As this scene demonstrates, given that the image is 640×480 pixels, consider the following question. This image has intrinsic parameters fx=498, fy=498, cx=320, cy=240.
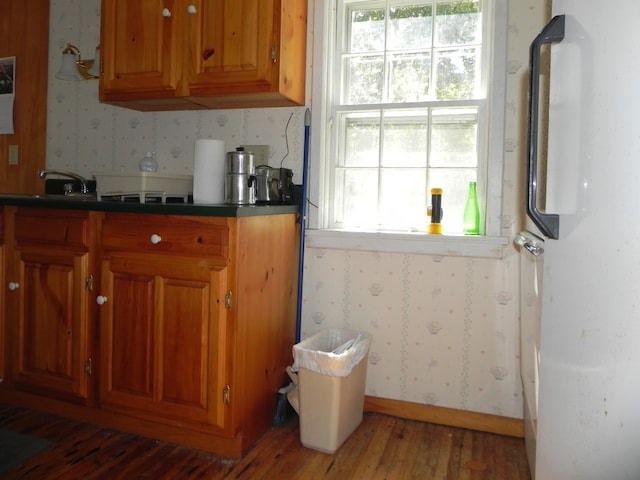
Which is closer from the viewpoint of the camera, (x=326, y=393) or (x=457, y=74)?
(x=326, y=393)

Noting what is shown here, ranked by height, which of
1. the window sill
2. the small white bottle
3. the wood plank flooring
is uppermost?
the small white bottle

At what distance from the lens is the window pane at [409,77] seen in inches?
89.5

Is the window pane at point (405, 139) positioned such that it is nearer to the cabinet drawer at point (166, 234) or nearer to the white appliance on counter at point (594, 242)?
the cabinet drawer at point (166, 234)

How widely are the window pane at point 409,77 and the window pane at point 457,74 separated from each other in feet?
0.19

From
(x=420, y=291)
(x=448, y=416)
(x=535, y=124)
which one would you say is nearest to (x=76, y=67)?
(x=420, y=291)

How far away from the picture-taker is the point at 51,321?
2.05 m

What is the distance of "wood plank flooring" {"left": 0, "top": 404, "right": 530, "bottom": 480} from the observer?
173cm

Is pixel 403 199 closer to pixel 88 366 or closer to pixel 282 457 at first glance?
pixel 282 457

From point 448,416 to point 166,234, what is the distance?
141cm

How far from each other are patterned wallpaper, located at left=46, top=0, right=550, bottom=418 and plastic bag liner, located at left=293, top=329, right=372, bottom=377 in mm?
120

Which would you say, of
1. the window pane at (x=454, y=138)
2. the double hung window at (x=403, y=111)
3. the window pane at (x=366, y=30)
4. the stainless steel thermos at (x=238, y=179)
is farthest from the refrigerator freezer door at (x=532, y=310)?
the window pane at (x=366, y=30)

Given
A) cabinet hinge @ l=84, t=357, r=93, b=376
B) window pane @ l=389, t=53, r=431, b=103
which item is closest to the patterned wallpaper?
window pane @ l=389, t=53, r=431, b=103

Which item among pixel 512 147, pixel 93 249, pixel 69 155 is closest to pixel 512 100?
pixel 512 147

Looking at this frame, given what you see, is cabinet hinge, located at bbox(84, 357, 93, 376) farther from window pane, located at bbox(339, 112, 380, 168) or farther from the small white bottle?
window pane, located at bbox(339, 112, 380, 168)
